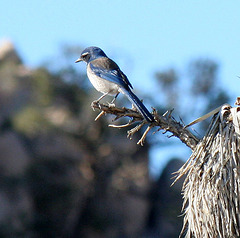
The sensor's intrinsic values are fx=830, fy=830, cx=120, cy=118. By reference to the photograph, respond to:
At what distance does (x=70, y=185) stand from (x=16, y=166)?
2.69 meters

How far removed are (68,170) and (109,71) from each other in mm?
27396

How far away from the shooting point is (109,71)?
36.1 ft

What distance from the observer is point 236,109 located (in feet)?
26.4

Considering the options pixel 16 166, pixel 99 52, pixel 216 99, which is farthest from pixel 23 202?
pixel 99 52

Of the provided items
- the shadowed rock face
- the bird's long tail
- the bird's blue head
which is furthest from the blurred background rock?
the bird's long tail

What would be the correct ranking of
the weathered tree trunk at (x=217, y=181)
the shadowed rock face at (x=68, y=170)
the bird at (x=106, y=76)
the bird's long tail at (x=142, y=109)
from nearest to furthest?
the weathered tree trunk at (x=217, y=181)
the bird's long tail at (x=142, y=109)
the bird at (x=106, y=76)
the shadowed rock face at (x=68, y=170)

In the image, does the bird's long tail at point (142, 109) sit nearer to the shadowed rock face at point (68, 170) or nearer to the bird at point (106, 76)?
the bird at point (106, 76)

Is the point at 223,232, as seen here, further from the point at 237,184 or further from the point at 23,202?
the point at 23,202

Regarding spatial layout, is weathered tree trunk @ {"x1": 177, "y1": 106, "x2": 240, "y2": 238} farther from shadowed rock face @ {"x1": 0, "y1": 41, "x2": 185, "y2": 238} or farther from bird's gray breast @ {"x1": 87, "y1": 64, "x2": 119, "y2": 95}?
shadowed rock face @ {"x1": 0, "y1": 41, "x2": 185, "y2": 238}

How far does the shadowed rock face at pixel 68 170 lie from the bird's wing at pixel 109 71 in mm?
24727

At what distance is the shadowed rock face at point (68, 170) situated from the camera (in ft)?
121

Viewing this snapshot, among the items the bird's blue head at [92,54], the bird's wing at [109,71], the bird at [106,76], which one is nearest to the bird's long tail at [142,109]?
the bird at [106,76]

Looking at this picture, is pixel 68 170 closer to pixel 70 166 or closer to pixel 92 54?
pixel 70 166

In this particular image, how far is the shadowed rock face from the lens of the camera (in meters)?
36.8
